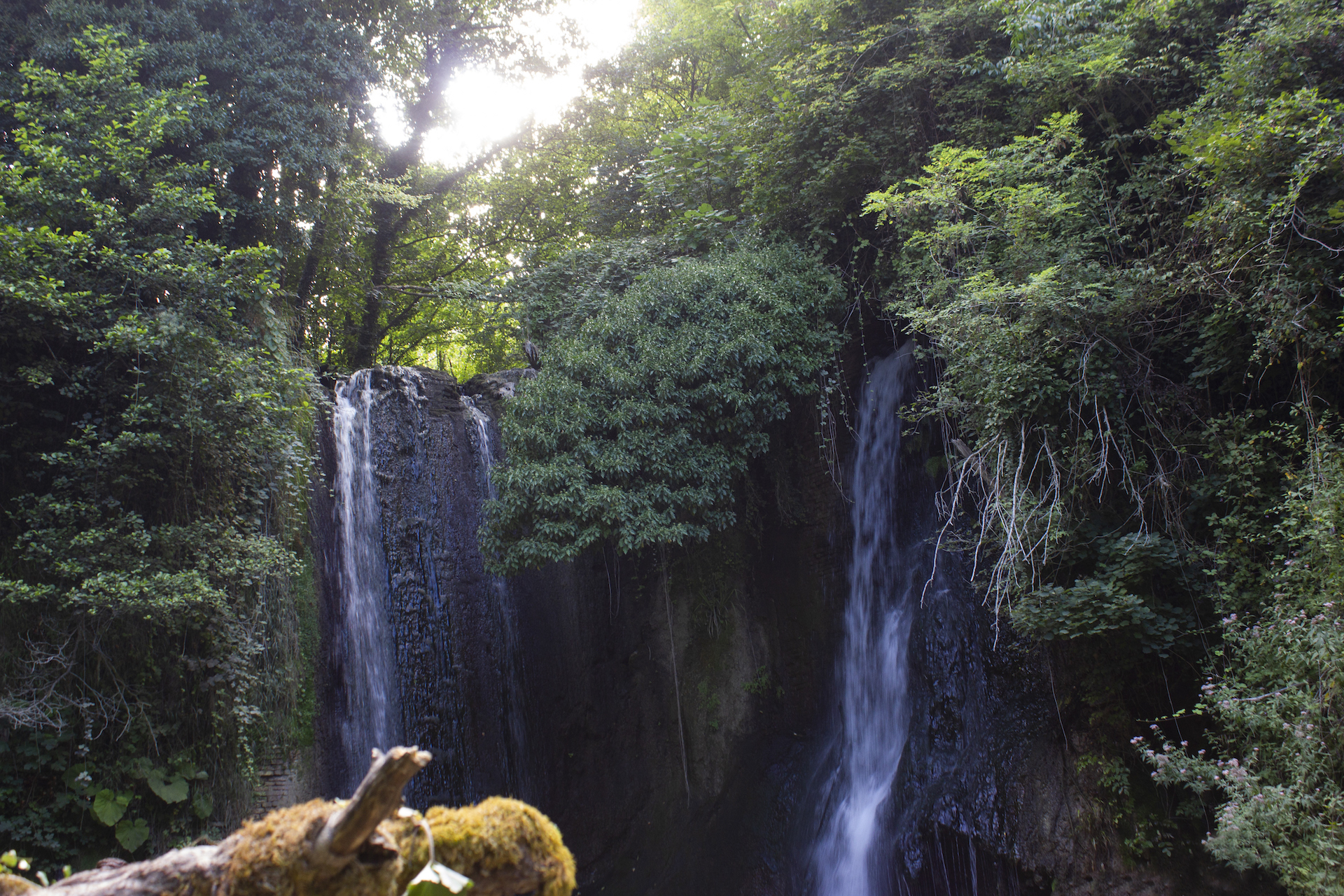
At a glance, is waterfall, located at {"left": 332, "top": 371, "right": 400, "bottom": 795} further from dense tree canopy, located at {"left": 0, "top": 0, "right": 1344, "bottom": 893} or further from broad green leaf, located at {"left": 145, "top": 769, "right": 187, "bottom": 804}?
broad green leaf, located at {"left": 145, "top": 769, "right": 187, "bottom": 804}

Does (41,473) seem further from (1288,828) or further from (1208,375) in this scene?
(1208,375)

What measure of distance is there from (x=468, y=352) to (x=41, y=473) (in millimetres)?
10317

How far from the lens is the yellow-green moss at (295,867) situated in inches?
64.8

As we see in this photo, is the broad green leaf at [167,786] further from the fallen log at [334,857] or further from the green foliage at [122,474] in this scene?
the fallen log at [334,857]

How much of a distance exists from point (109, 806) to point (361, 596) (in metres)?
2.87

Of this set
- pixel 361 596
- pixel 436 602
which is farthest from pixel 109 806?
pixel 436 602

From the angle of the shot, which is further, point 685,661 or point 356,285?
point 356,285

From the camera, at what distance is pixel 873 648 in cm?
802

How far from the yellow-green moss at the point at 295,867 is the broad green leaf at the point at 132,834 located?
5.14 m

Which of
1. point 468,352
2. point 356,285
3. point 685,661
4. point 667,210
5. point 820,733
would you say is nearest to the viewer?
point 820,733

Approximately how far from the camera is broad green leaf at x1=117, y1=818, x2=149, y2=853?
5.38 meters

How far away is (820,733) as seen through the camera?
8641 millimetres

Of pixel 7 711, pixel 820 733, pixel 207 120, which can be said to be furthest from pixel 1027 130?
pixel 7 711

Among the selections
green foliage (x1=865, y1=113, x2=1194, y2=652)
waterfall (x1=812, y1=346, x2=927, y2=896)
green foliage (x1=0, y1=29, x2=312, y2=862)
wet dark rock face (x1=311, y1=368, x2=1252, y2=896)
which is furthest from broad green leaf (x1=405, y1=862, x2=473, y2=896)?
waterfall (x1=812, y1=346, x2=927, y2=896)
